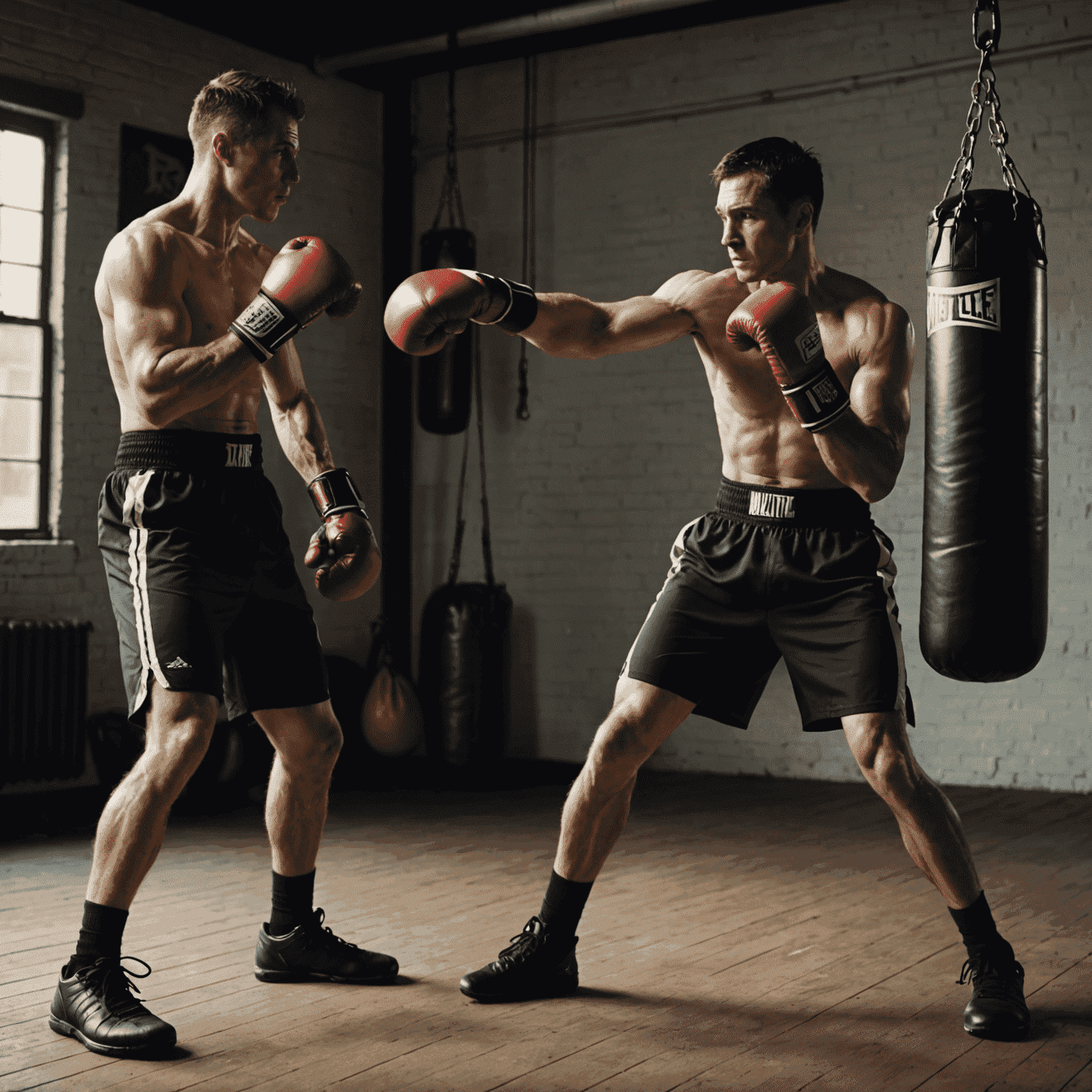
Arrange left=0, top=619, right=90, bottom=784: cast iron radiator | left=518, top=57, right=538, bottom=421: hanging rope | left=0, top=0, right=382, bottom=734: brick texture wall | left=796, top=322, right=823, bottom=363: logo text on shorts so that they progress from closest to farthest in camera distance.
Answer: left=796, top=322, right=823, bottom=363: logo text on shorts → left=0, top=619, right=90, bottom=784: cast iron radiator → left=0, top=0, right=382, bottom=734: brick texture wall → left=518, top=57, right=538, bottom=421: hanging rope

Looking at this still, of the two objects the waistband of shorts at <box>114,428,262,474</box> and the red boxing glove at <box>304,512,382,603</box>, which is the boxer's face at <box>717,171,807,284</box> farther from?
the waistband of shorts at <box>114,428,262,474</box>

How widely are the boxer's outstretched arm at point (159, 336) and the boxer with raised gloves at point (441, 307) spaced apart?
29 cm

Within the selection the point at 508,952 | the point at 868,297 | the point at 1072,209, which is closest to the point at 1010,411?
the point at 868,297

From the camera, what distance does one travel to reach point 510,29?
19.8ft

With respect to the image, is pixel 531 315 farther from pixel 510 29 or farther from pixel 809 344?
pixel 510 29

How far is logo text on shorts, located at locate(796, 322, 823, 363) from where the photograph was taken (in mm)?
2320

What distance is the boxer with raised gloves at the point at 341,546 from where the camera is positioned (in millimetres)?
2580

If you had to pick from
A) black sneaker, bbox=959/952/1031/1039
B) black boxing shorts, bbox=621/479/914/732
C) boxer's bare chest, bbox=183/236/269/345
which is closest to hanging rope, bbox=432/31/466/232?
boxer's bare chest, bbox=183/236/269/345

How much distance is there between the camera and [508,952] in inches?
104

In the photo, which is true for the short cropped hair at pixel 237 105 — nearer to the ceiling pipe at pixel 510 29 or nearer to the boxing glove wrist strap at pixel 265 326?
the boxing glove wrist strap at pixel 265 326

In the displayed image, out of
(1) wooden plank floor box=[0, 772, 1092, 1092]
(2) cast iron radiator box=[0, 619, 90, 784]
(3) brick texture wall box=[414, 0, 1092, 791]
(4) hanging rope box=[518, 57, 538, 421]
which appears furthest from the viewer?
(4) hanging rope box=[518, 57, 538, 421]

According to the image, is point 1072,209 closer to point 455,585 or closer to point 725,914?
point 455,585

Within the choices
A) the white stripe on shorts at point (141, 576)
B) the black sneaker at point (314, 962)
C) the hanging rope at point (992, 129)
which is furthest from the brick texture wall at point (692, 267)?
the white stripe on shorts at point (141, 576)

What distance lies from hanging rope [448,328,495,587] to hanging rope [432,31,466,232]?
1.96ft
